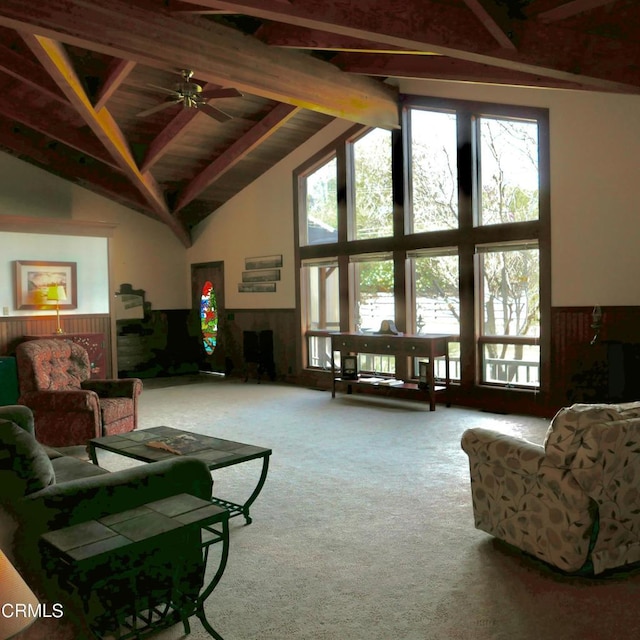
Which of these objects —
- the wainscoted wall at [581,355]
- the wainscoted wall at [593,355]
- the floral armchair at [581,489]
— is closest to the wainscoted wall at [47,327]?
the wainscoted wall at [581,355]

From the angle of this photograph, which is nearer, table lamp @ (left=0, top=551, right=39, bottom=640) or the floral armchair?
table lamp @ (left=0, top=551, right=39, bottom=640)

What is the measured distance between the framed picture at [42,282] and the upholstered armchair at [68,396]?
211cm

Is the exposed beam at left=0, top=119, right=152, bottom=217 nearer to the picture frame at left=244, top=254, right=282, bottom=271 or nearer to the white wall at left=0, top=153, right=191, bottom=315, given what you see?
the white wall at left=0, top=153, right=191, bottom=315

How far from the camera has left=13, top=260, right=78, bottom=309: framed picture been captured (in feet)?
25.8

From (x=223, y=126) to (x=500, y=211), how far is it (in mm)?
3850

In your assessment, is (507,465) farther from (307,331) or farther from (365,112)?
(307,331)

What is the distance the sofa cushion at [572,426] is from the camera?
9.09 ft

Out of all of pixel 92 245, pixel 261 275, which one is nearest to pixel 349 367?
pixel 261 275

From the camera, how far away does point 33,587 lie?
2365 millimetres

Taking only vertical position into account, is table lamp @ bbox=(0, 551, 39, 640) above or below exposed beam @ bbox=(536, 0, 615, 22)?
below

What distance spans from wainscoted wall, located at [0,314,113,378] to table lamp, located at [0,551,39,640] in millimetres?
7424

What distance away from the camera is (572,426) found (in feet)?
9.17

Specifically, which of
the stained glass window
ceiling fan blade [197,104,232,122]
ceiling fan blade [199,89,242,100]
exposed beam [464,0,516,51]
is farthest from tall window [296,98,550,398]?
ceiling fan blade [199,89,242,100]

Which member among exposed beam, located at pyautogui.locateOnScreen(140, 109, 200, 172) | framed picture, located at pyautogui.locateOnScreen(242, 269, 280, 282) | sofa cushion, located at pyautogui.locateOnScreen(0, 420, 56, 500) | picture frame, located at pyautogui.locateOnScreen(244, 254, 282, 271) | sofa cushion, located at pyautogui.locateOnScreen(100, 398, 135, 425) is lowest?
sofa cushion, located at pyautogui.locateOnScreen(100, 398, 135, 425)
